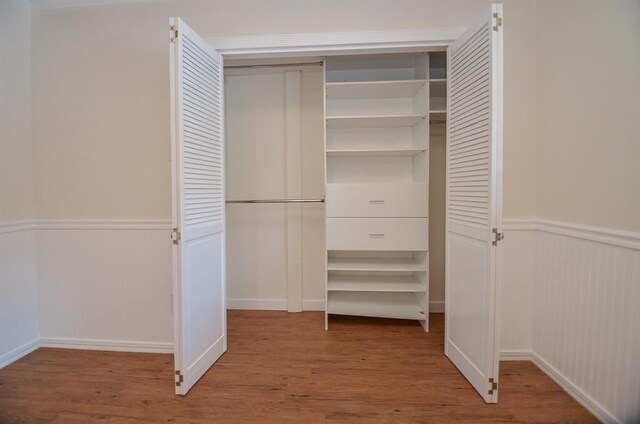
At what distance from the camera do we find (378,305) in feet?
8.38

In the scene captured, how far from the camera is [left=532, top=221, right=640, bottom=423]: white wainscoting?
1.36 metres

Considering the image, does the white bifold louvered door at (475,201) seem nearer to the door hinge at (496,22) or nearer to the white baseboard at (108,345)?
the door hinge at (496,22)

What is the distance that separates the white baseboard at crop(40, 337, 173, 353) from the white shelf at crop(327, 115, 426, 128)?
85.7 inches

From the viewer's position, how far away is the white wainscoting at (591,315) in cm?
136

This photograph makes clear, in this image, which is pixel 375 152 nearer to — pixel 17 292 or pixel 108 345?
pixel 108 345

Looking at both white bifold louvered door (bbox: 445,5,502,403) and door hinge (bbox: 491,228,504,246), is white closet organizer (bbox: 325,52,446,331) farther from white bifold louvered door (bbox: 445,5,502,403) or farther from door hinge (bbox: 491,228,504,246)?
door hinge (bbox: 491,228,504,246)

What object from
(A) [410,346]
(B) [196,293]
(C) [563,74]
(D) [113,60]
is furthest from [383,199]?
(D) [113,60]

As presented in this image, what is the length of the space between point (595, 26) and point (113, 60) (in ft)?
9.96

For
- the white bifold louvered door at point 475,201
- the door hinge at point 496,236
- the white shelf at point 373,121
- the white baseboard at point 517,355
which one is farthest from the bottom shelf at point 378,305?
the white shelf at point 373,121

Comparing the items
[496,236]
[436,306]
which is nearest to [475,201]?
[496,236]

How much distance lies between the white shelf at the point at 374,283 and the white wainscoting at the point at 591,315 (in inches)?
33.3

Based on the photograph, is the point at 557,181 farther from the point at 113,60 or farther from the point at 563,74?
the point at 113,60

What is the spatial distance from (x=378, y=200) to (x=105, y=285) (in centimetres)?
218

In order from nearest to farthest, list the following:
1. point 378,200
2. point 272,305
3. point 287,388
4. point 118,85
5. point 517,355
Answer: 1. point 287,388
2. point 517,355
3. point 118,85
4. point 378,200
5. point 272,305
